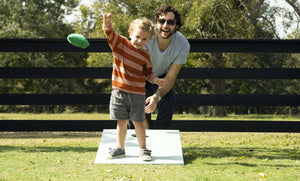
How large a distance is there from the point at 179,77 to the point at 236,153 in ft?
4.36

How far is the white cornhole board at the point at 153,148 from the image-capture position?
3580mm

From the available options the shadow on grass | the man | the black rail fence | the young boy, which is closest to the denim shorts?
the young boy

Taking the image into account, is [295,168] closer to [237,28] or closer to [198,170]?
[198,170]

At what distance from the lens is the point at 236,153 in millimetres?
4227

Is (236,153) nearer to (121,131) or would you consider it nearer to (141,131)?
(141,131)

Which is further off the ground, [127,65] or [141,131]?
[127,65]

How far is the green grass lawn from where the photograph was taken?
309 cm

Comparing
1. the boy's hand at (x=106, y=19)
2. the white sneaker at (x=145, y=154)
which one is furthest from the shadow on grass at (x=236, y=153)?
the boy's hand at (x=106, y=19)

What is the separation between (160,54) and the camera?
3852 millimetres

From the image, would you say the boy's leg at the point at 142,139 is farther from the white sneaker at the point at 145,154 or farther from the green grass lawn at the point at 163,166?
the green grass lawn at the point at 163,166

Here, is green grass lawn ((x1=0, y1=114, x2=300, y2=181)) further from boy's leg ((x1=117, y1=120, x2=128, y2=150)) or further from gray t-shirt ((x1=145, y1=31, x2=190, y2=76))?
gray t-shirt ((x1=145, y1=31, x2=190, y2=76))

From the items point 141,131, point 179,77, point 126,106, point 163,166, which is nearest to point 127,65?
point 126,106

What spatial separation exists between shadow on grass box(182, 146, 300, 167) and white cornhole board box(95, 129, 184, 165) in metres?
0.17

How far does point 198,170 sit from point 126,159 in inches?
29.2
